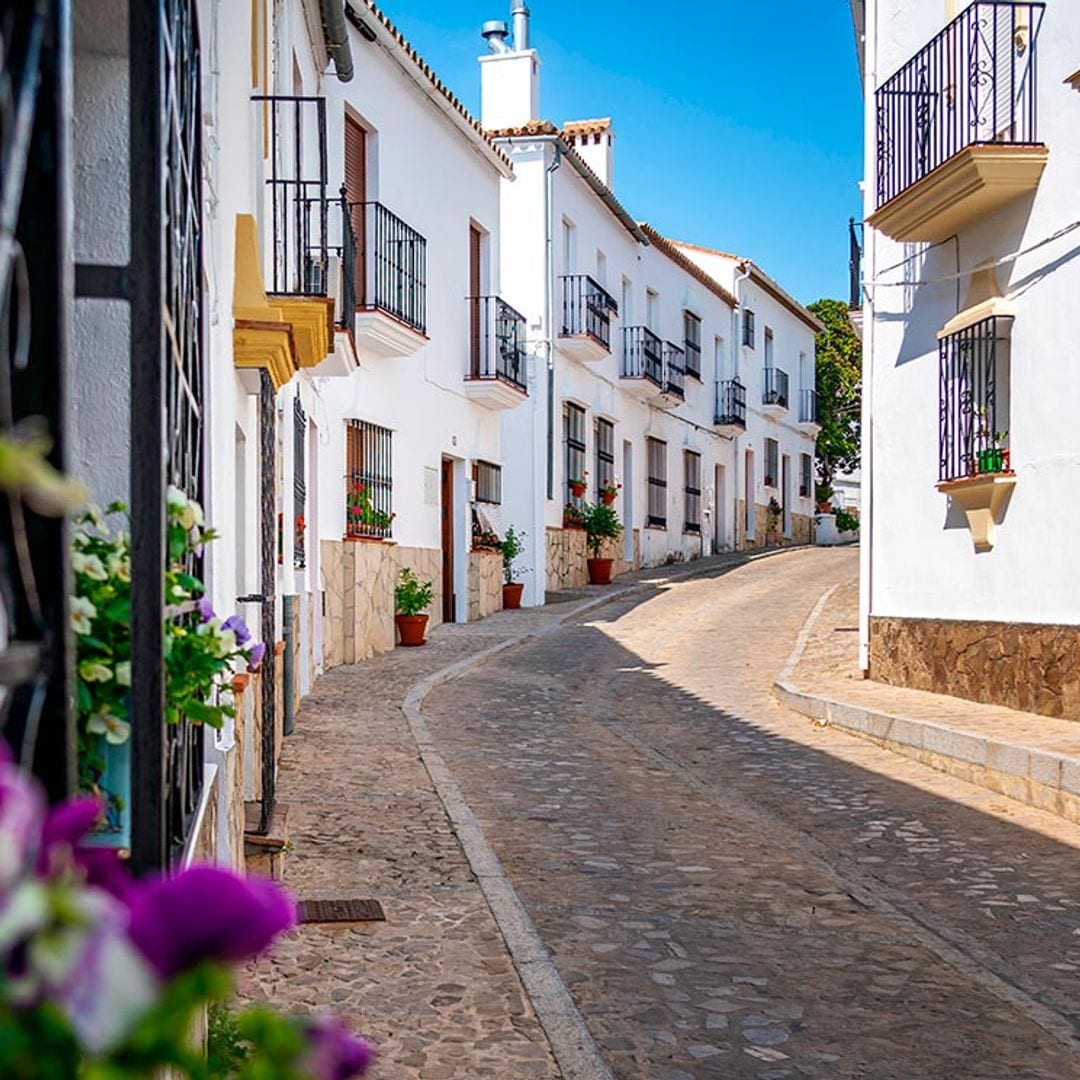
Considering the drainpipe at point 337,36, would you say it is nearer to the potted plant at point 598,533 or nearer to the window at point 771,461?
the potted plant at point 598,533

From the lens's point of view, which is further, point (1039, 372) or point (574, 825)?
point (1039, 372)

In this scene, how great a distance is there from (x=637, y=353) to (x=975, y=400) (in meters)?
14.5

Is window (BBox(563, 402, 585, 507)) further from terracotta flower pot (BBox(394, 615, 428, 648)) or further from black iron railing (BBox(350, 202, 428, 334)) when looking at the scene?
terracotta flower pot (BBox(394, 615, 428, 648))

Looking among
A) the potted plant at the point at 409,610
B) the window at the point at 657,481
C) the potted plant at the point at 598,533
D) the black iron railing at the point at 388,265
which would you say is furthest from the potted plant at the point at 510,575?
the window at the point at 657,481

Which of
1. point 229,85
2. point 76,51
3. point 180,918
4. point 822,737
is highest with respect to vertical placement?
point 229,85

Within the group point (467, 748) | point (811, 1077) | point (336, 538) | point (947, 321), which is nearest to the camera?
point (811, 1077)

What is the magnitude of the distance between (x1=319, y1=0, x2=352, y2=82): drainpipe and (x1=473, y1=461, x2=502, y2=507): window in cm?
663

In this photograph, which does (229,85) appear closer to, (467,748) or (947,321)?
(467,748)

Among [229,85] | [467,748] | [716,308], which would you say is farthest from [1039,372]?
[716,308]

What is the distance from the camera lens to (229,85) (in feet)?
17.6

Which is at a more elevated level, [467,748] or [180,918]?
[180,918]

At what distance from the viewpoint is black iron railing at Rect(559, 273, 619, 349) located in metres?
21.7

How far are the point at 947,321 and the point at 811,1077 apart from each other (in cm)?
868

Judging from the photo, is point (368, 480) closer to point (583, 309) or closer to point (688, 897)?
point (583, 309)
